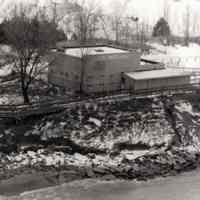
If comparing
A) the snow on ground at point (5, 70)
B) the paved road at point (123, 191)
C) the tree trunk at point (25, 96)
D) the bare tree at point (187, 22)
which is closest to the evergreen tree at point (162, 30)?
the bare tree at point (187, 22)

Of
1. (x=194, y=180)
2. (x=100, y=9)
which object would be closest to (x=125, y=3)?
(x=100, y=9)

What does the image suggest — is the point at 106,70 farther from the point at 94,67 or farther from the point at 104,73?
the point at 94,67

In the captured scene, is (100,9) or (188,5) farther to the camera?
(188,5)

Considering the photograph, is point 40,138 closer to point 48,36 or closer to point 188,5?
point 48,36

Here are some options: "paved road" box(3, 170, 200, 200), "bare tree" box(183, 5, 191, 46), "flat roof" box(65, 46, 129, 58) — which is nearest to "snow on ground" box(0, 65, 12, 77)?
"flat roof" box(65, 46, 129, 58)

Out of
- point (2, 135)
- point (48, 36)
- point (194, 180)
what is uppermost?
point (48, 36)

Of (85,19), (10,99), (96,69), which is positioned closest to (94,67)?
(96,69)
